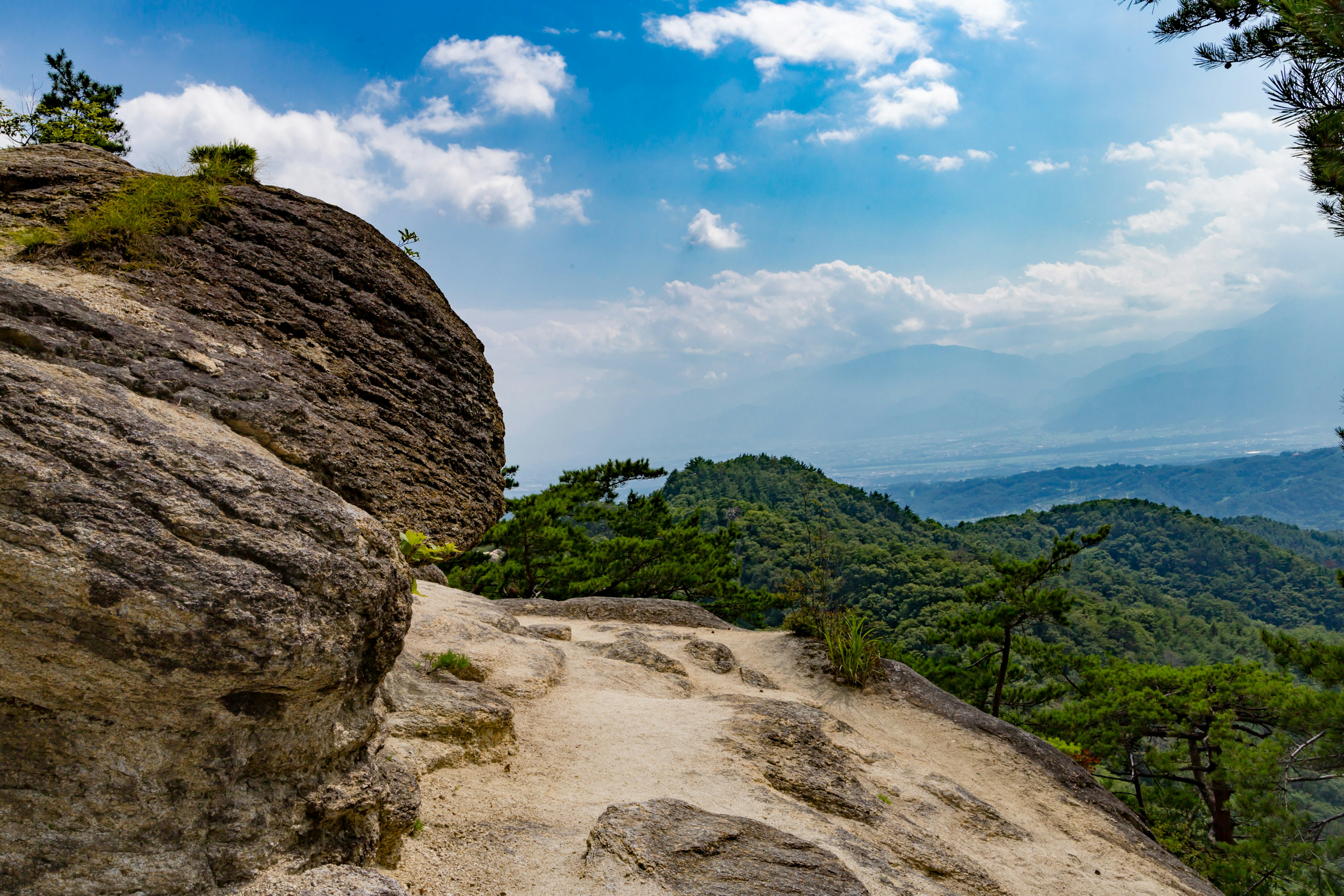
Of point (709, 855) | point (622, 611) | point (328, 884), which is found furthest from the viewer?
point (622, 611)

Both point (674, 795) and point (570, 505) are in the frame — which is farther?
point (570, 505)

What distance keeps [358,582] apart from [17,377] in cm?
161

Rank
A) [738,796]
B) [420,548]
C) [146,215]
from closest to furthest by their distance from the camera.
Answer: [146,215], [420,548], [738,796]

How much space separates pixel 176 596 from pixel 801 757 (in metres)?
5.70

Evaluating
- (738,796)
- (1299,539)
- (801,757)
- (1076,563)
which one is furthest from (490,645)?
(1299,539)

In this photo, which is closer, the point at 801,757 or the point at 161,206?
the point at 161,206

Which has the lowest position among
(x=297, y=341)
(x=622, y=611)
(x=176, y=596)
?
(x=622, y=611)

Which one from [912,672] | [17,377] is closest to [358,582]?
[17,377]

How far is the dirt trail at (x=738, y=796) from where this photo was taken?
410 centimetres

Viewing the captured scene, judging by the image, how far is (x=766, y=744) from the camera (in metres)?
6.61

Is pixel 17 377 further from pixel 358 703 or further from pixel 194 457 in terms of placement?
pixel 358 703

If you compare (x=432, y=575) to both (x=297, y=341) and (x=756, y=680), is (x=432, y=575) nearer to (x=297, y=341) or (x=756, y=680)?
(x=756, y=680)

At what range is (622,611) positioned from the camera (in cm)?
1338

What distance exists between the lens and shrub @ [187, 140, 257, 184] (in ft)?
18.5
